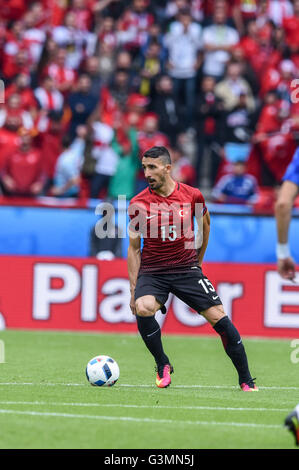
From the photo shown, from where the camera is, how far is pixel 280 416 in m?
7.70

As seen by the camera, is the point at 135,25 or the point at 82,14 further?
the point at 82,14

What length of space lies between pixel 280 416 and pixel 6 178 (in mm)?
10415

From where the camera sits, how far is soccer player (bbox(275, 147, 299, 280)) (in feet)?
21.4

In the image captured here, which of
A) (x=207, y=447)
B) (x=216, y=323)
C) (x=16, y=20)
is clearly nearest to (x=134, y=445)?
(x=207, y=447)

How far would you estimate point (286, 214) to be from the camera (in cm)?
652

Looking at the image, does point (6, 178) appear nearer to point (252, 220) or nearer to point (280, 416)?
point (252, 220)

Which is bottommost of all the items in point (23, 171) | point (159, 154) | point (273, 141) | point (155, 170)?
point (155, 170)

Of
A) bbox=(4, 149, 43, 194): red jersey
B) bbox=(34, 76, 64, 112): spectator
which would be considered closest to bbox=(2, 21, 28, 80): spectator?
bbox=(34, 76, 64, 112): spectator

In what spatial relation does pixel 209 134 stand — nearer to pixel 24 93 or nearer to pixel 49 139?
pixel 49 139

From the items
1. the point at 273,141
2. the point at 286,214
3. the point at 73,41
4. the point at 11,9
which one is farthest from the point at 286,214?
the point at 11,9

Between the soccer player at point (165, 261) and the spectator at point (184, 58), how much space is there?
32.4 feet

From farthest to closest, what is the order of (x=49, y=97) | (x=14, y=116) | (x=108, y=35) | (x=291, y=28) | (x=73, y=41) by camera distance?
(x=291, y=28), (x=108, y=35), (x=73, y=41), (x=49, y=97), (x=14, y=116)

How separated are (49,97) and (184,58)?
9.23 ft

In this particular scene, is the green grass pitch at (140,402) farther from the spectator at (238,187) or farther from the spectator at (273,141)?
the spectator at (273,141)
